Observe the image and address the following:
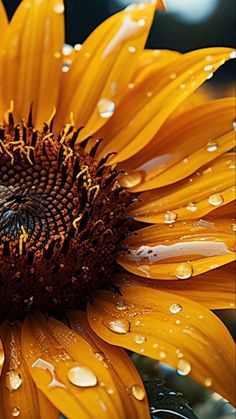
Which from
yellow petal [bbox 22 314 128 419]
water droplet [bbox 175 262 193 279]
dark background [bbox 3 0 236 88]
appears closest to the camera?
yellow petal [bbox 22 314 128 419]

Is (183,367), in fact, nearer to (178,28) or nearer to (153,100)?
(153,100)

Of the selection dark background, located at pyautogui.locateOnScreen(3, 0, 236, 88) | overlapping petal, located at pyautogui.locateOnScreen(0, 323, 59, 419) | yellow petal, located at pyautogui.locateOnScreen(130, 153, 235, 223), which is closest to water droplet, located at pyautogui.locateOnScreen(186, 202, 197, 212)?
yellow petal, located at pyautogui.locateOnScreen(130, 153, 235, 223)

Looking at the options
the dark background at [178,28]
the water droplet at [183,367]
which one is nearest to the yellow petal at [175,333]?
the water droplet at [183,367]

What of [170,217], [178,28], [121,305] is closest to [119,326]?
[121,305]

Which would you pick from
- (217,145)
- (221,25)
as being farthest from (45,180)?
(221,25)

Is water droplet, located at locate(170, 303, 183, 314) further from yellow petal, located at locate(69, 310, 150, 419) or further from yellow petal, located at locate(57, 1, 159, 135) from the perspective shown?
yellow petal, located at locate(57, 1, 159, 135)
